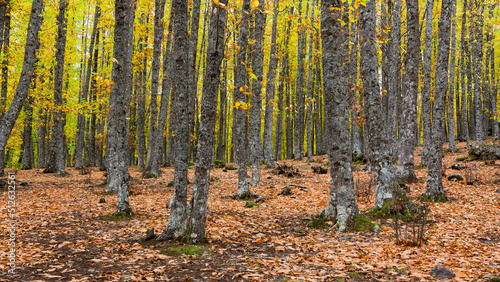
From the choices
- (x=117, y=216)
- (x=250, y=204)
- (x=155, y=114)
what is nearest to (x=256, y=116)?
(x=250, y=204)

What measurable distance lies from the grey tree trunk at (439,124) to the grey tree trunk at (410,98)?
1.04 metres

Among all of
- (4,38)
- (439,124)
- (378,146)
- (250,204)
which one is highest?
(4,38)

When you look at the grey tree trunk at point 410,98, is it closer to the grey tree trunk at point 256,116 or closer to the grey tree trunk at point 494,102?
the grey tree trunk at point 256,116

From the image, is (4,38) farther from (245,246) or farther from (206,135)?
(245,246)

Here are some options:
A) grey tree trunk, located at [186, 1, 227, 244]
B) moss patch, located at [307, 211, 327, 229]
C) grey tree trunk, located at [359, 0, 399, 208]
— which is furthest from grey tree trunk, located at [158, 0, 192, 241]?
grey tree trunk, located at [359, 0, 399, 208]

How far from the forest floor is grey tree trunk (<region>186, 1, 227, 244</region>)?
42 cm

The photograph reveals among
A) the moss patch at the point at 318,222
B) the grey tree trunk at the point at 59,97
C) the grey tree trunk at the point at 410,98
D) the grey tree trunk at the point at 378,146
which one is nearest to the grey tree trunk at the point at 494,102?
the grey tree trunk at the point at 410,98

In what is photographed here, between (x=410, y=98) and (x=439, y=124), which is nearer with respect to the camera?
(x=439, y=124)

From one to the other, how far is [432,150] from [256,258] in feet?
22.1

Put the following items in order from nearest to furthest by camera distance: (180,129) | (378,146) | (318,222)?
(180,129) < (318,222) < (378,146)

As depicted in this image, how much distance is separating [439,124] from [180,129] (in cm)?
764

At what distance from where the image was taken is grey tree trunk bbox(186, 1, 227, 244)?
5238 millimetres

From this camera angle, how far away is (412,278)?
377 cm

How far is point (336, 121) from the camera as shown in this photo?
256 inches
